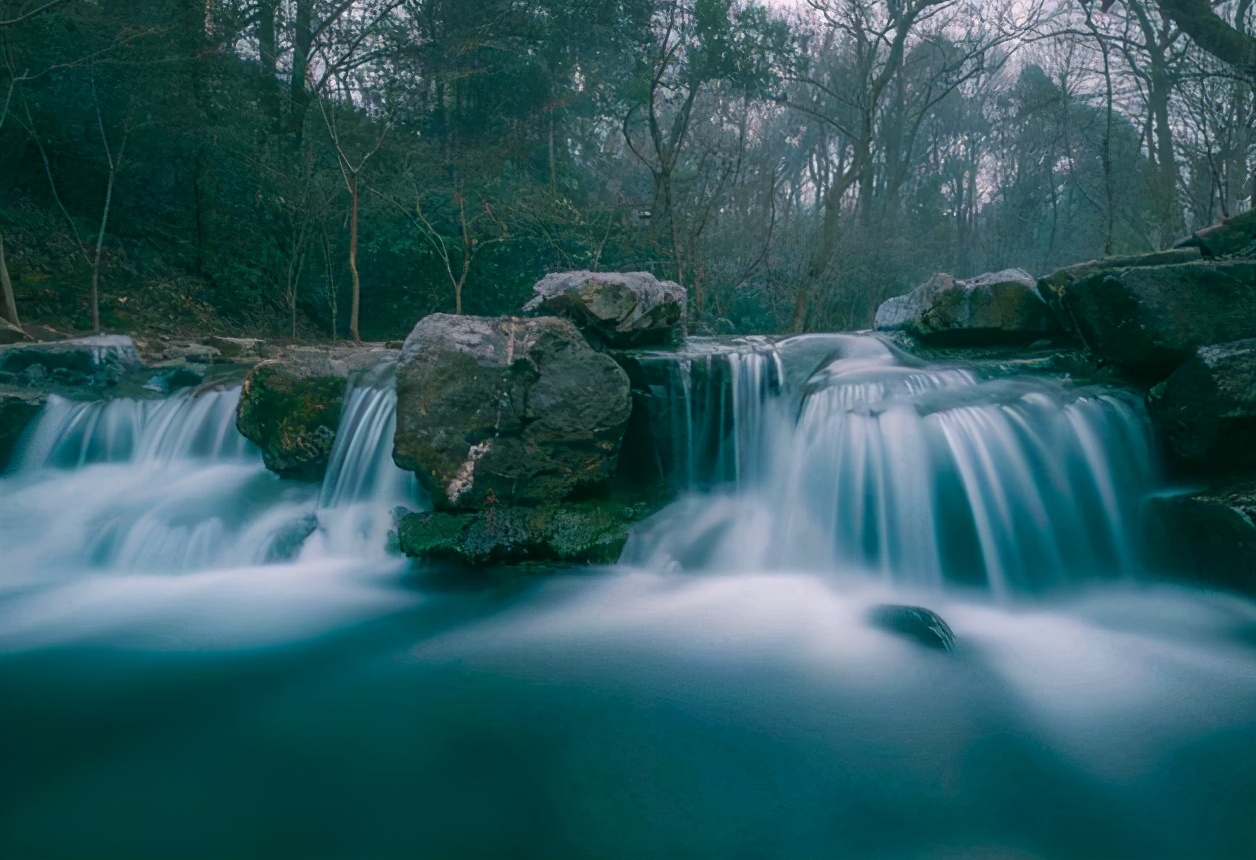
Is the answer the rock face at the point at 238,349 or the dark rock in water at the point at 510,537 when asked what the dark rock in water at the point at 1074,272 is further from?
the rock face at the point at 238,349

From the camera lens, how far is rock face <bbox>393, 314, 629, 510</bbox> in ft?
18.9

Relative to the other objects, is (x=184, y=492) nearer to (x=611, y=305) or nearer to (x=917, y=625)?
(x=611, y=305)

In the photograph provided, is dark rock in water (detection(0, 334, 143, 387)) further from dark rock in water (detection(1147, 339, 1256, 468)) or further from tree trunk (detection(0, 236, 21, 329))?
dark rock in water (detection(1147, 339, 1256, 468))

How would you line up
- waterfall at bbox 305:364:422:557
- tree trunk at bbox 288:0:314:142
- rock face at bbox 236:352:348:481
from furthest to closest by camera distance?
tree trunk at bbox 288:0:314:142 < rock face at bbox 236:352:348:481 < waterfall at bbox 305:364:422:557

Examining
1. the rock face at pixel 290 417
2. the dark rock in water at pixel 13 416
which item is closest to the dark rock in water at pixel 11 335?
the dark rock in water at pixel 13 416

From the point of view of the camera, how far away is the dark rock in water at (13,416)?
811 cm

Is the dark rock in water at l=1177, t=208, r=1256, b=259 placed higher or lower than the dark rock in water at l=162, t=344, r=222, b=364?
higher

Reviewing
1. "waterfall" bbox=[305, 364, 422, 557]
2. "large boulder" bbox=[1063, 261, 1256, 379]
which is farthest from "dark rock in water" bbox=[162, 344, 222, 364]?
"large boulder" bbox=[1063, 261, 1256, 379]

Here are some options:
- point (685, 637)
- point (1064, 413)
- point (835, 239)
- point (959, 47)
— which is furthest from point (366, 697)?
point (959, 47)

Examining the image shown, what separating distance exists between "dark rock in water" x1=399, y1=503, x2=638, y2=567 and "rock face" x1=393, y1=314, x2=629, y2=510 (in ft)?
0.45

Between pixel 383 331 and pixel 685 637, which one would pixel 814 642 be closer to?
pixel 685 637

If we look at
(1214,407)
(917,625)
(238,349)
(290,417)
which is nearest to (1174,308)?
(1214,407)

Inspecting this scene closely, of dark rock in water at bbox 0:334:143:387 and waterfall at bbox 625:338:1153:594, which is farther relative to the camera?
dark rock in water at bbox 0:334:143:387

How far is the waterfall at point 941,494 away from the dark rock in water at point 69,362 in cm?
814
